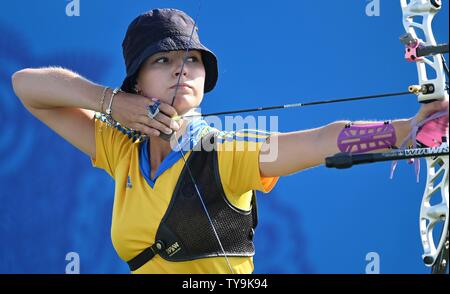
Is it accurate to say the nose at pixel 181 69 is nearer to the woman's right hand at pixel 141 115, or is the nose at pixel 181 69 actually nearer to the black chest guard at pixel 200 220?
the woman's right hand at pixel 141 115

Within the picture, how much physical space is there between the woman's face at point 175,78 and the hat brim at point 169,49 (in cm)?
3

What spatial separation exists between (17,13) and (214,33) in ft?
2.90

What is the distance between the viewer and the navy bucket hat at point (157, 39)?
275 centimetres

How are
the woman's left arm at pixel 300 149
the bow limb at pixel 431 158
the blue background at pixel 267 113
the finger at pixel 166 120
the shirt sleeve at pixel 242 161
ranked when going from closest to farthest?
the bow limb at pixel 431 158, the woman's left arm at pixel 300 149, the shirt sleeve at pixel 242 161, the finger at pixel 166 120, the blue background at pixel 267 113

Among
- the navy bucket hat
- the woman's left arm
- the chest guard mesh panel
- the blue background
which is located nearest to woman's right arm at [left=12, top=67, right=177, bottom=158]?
the navy bucket hat

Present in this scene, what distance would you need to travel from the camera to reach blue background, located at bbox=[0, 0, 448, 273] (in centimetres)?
372

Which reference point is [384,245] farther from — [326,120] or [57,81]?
[57,81]

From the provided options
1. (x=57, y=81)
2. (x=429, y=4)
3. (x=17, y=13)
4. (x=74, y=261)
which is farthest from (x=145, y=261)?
(x=17, y=13)

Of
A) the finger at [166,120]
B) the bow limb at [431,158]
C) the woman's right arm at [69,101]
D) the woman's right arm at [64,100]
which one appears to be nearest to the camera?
the bow limb at [431,158]

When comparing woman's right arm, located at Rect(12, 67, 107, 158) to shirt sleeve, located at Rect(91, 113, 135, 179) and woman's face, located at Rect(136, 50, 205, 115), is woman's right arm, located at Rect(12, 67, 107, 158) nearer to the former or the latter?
shirt sleeve, located at Rect(91, 113, 135, 179)

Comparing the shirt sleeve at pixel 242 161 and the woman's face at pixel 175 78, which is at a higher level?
the woman's face at pixel 175 78

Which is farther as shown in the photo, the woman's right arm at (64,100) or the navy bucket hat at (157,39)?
the woman's right arm at (64,100)

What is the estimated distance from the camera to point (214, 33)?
3.86 m

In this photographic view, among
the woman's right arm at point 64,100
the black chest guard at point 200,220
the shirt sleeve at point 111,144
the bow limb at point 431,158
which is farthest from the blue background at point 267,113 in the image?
the bow limb at point 431,158
